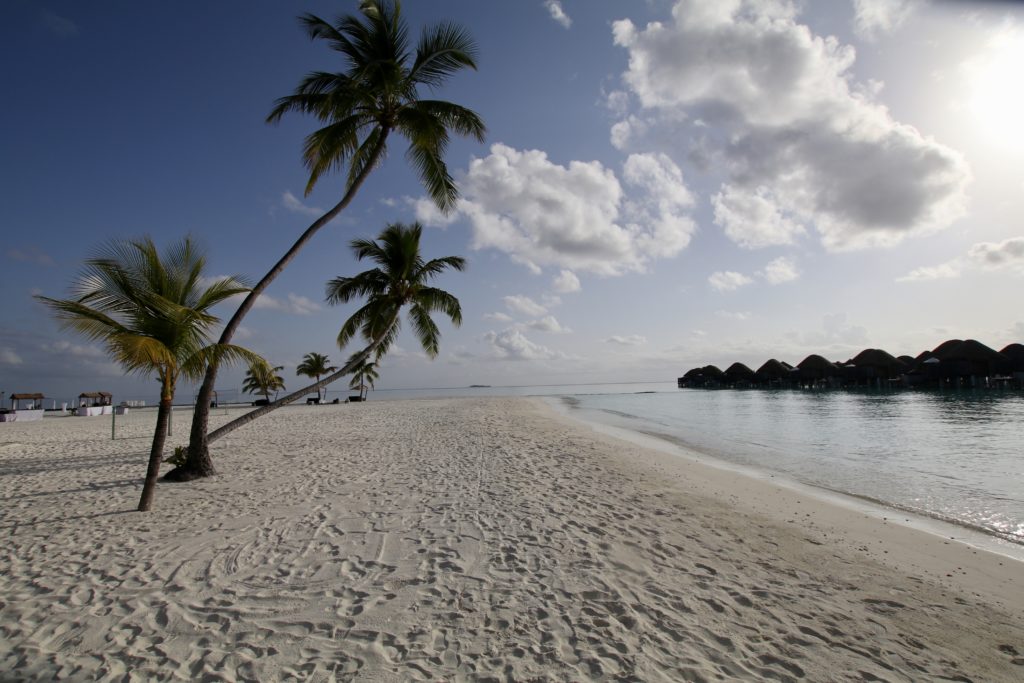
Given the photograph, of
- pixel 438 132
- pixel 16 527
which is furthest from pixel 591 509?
pixel 438 132

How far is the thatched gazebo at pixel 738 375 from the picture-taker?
5694 cm

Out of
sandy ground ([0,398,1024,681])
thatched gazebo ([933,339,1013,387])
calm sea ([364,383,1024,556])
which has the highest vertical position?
thatched gazebo ([933,339,1013,387])

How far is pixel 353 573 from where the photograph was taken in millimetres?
3891

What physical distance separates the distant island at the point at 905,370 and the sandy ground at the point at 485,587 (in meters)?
42.4

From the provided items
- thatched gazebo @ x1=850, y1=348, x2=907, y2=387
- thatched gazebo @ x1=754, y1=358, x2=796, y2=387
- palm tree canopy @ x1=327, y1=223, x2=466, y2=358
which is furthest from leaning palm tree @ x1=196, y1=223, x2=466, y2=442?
thatched gazebo @ x1=754, y1=358, x2=796, y2=387

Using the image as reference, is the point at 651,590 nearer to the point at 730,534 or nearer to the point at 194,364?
the point at 730,534

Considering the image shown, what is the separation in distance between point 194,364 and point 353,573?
4.07 meters

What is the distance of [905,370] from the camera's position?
41.6 metres

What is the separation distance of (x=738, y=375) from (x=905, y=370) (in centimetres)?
1837

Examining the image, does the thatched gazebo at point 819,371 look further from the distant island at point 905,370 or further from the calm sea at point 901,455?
the calm sea at point 901,455

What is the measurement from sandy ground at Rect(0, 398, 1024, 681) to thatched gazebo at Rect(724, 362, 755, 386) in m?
56.6

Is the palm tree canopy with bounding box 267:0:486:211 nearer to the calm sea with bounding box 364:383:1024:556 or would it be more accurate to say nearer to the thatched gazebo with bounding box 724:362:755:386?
the calm sea with bounding box 364:383:1024:556

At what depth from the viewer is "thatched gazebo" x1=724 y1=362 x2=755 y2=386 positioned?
187 ft

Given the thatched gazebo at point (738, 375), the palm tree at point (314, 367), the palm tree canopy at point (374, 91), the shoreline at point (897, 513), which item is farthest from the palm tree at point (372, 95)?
the thatched gazebo at point (738, 375)
